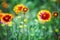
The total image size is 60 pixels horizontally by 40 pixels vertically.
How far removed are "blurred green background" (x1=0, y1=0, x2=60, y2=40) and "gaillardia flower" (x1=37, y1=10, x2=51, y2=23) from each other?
2 cm

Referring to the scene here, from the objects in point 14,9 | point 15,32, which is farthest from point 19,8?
point 15,32

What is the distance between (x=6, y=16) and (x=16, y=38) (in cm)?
17

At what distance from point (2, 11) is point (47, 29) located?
1.14 ft

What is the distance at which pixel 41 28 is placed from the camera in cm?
122

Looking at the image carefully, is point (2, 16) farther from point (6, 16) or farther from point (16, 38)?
point (16, 38)

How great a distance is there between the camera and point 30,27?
121 centimetres

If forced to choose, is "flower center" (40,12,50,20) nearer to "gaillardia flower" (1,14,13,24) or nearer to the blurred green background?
the blurred green background

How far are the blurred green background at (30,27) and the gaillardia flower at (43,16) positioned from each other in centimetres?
2

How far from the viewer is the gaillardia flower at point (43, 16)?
1.23 m

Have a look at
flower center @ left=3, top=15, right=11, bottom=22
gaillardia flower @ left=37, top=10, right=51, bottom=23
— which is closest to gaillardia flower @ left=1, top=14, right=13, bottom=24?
flower center @ left=3, top=15, right=11, bottom=22

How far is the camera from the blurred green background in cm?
120

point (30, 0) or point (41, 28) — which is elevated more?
point (30, 0)

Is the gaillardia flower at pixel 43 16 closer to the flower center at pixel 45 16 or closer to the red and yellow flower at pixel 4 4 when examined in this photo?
the flower center at pixel 45 16

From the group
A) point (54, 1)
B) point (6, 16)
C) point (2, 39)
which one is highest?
point (54, 1)
